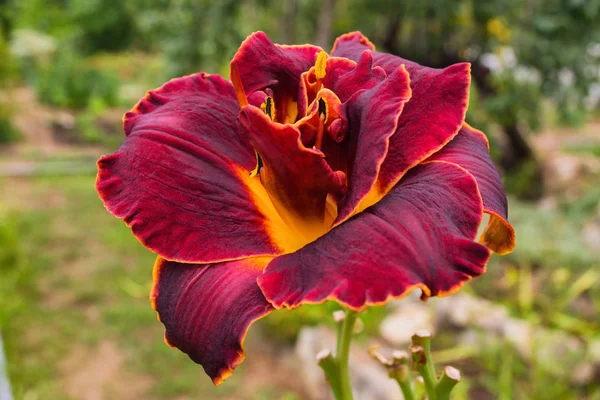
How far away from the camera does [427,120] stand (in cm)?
57

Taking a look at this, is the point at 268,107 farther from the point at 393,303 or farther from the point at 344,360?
the point at 393,303

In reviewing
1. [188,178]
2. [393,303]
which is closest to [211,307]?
[188,178]

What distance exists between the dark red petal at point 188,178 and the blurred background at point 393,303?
195 centimetres

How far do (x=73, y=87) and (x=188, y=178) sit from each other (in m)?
9.40

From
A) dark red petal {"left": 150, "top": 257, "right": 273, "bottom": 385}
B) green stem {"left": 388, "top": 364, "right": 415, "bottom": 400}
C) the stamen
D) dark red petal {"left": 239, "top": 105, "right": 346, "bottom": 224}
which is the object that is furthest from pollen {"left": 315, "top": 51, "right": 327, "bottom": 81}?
green stem {"left": 388, "top": 364, "right": 415, "bottom": 400}

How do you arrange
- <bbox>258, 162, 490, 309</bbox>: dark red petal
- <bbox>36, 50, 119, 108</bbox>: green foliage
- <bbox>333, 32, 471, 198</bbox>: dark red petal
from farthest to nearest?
<bbox>36, 50, 119, 108</bbox>: green foliage
<bbox>333, 32, 471, 198</bbox>: dark red petal
<bbox>258, 162, 490, 309</bbox>: dark red petal

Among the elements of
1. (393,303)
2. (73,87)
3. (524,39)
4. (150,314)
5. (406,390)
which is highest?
(406,390)

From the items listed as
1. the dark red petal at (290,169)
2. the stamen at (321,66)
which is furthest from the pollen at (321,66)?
the dark red petal at (290,169)

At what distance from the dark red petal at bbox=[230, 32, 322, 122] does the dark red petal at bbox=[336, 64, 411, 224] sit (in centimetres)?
9

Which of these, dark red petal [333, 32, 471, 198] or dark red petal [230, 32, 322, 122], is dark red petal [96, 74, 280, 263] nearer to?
dark red petal [230, 32, 322, 122]

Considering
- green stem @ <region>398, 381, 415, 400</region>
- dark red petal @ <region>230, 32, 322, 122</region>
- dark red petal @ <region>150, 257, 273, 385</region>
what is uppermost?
dark red petal @ <region>230, 32, 322, 122</region>

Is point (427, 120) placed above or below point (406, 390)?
above

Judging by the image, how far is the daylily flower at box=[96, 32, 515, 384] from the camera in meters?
0.50

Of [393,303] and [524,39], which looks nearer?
[524,39]
